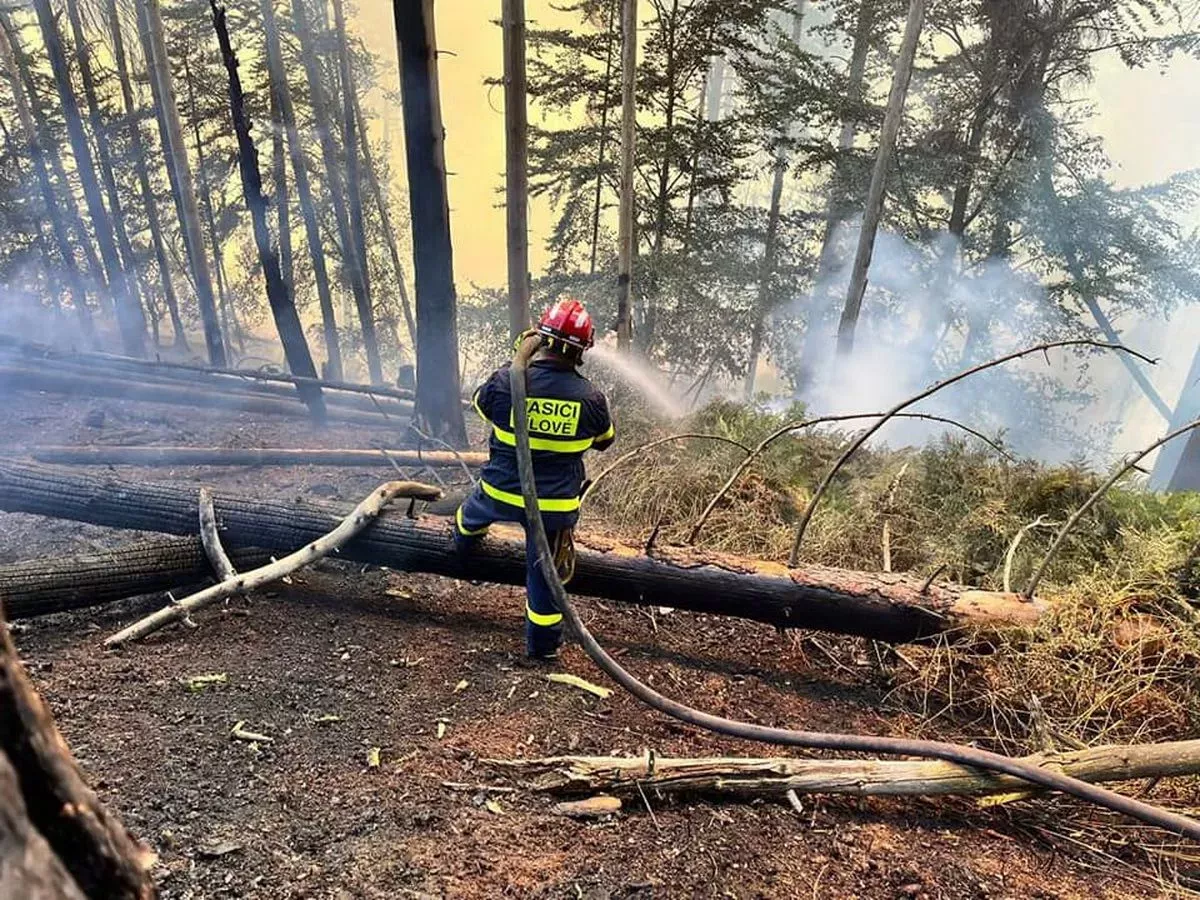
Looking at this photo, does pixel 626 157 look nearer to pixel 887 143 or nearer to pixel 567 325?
pixel 887 143

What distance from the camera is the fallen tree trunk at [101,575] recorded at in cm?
330

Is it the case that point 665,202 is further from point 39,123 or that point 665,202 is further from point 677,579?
point 39,123

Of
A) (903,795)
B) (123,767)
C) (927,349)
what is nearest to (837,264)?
(927,349)

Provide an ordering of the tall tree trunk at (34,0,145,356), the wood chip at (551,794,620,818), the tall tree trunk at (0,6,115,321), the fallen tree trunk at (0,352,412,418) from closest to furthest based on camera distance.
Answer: the wood chip at (551,794,620,818) → the fallen tree trunk at (0,352,412,418) → the tall tree trunk at (34,0,145,356) → the tall tree trunk at (0,6,115,321)

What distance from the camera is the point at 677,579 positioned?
151 inches

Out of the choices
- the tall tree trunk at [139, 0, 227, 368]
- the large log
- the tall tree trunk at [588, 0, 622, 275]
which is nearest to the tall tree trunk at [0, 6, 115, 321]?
the tall tree trunk at [139, 0, 227, 368]

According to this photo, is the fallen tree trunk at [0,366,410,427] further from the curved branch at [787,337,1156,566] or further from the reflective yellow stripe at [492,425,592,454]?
the curved branch at [787,337,1156,566]

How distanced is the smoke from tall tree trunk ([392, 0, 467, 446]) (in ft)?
30.5

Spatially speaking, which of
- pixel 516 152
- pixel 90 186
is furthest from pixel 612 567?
pixel 90 186

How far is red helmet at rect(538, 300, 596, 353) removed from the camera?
344cm

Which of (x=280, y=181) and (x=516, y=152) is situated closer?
(x=516, y=152)

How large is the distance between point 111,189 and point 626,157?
15.5m

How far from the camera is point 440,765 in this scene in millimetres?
2703

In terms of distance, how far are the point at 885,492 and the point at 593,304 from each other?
27.0 feet
